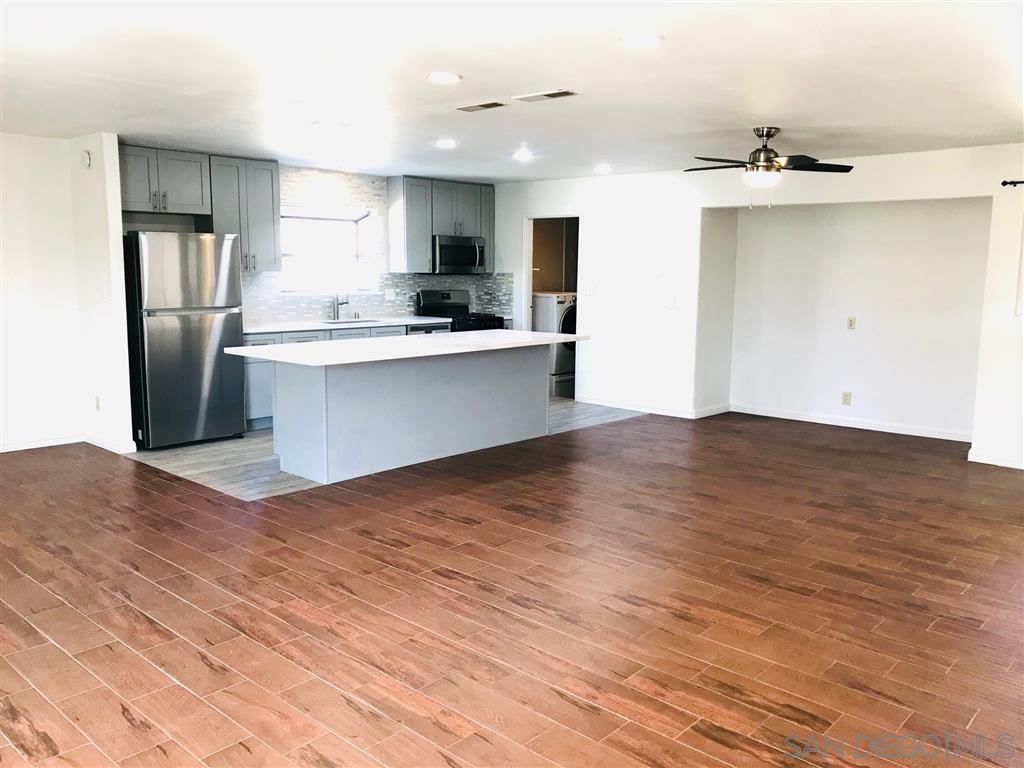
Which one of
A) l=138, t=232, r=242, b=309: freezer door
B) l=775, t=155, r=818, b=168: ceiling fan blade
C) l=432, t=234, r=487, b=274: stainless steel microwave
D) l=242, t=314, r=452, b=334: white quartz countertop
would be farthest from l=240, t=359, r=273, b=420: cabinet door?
l=775, t=155, r=818, b=168: ceiling fan blade

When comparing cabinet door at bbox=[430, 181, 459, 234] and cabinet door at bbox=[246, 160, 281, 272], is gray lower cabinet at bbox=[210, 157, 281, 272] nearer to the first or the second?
cabinet door at bbox=[246, 160, 281, 272]

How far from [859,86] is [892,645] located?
2.58 metres

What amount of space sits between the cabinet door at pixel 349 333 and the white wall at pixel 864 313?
3.57 metres

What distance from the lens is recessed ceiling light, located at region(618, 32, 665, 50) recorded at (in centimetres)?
311

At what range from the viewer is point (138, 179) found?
604 centimetres

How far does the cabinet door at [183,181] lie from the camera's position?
6.20 meters

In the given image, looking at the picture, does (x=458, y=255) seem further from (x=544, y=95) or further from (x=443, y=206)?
(x=544, y=95)

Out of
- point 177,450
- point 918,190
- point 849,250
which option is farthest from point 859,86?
point 177,450

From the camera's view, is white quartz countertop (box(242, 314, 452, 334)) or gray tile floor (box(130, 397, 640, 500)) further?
white quartz countertop (box(242, 314, 452, 334))

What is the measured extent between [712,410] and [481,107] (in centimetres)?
427

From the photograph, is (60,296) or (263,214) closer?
(60,296)

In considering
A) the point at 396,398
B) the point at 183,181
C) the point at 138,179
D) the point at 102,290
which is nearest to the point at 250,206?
the point at 183,181

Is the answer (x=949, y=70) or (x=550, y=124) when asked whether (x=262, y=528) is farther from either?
(x=949, y=70)

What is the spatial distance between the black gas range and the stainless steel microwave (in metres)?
0.33
